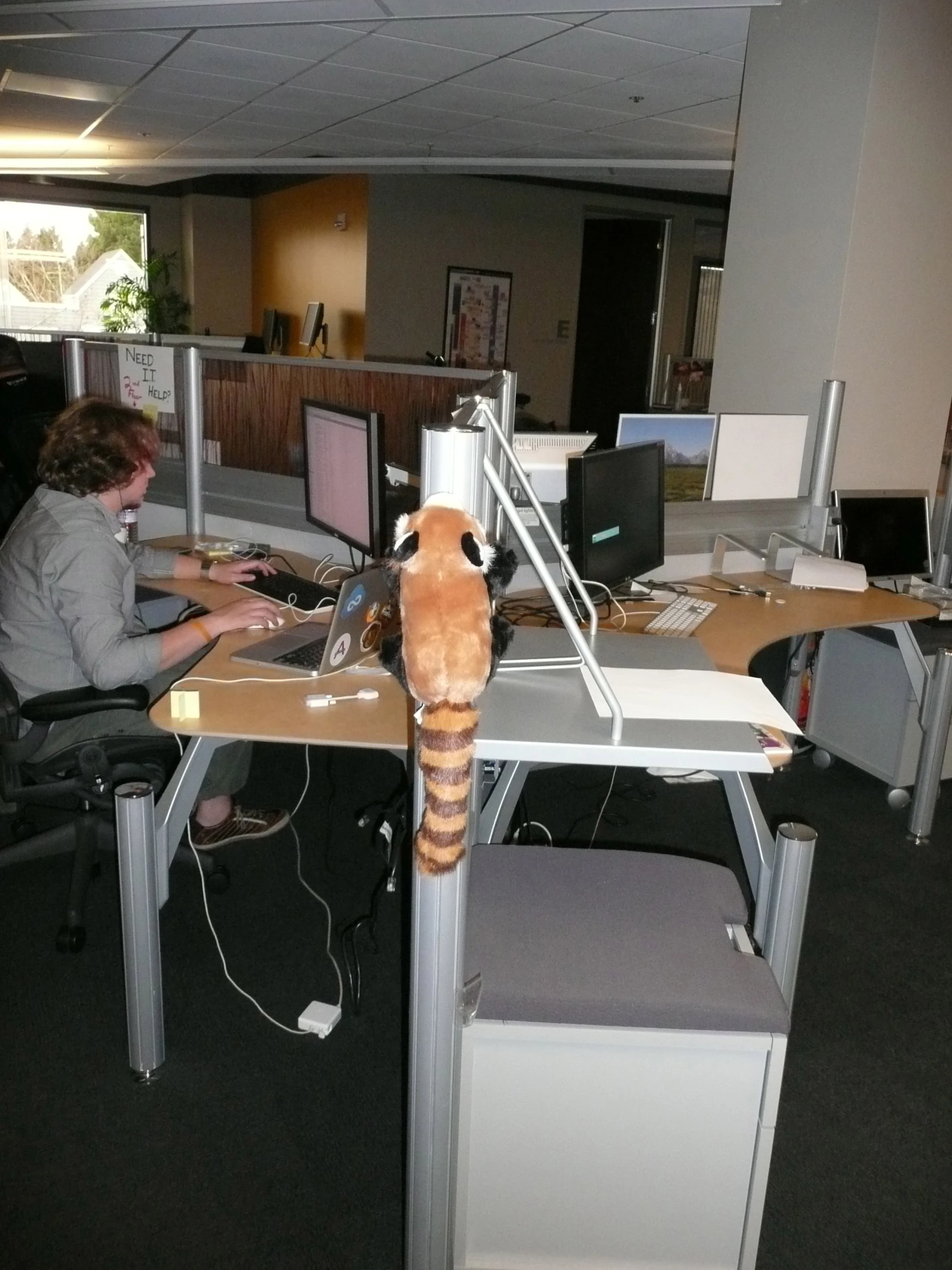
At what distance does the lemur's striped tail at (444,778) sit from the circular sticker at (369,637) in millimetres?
848

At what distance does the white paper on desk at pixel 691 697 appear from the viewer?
123cm

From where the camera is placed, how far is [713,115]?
5.11 m

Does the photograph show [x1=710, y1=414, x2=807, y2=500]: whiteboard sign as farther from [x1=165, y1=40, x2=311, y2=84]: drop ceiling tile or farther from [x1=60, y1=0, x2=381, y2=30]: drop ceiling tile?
[x1=165, y1=40, x2=311, y2=84]: drop ceiling tile

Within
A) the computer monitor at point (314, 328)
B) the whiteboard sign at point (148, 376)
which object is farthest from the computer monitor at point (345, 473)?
the computer monitor at point (314, 328)

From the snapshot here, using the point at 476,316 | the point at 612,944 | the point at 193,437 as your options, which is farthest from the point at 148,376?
the point at 476,316

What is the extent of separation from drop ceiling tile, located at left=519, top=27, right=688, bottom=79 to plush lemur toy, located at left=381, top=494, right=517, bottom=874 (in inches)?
145

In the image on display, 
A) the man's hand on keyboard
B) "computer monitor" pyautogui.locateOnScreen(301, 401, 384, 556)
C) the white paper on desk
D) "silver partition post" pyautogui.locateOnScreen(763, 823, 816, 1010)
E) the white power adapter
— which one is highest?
"computer monitor" pyautogui.locateOnScreen(301, 401, 384, 556)

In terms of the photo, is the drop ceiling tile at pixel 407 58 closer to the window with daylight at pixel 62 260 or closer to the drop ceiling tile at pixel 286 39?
the drop ceiling tile at pixel 286 39

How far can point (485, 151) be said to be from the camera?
6492 mm

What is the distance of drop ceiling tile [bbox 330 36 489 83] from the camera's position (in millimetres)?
4230

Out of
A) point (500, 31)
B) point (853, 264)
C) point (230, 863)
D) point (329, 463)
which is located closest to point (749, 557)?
point (853, 264)

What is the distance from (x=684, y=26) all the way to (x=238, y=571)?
115 inches

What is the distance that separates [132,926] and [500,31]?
3781 millimetres

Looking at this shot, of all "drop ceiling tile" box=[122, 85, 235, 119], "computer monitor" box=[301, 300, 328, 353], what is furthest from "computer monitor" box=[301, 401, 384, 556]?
"computer monitor" box=[301, 300, 328, 353]
